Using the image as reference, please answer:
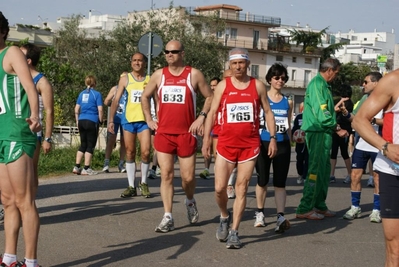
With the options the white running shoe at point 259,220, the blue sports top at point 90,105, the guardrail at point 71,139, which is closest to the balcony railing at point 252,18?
the guardrail at point 71,139

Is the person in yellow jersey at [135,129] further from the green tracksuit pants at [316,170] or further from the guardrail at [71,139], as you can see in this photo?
the guardrail at [71,139]

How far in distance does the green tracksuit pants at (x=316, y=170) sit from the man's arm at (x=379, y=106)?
4.90 metres

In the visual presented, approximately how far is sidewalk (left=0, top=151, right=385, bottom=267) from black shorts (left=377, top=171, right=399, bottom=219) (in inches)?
90.9

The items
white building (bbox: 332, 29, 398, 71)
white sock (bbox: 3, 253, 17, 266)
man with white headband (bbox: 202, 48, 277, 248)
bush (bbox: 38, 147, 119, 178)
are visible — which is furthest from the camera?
white building (bbox: 332, 29, 398, 71)

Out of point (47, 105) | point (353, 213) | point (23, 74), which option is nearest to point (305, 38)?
point (353, 213)

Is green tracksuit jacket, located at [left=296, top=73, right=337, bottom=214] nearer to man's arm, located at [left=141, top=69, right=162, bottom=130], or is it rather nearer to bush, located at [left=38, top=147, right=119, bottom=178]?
man's arm, located at [left=141, top=69, right=162, bottom=130]

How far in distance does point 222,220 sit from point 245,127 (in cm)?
109

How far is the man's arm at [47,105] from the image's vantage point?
773 cm

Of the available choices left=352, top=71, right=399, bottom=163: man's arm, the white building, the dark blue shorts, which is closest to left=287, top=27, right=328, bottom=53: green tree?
the white building

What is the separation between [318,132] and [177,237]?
2.76 meters

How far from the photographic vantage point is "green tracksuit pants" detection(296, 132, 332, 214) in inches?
406

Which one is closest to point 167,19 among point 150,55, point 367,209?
point 150,55

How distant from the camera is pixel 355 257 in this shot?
8.00 meters

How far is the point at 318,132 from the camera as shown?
1027 cm
